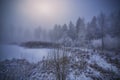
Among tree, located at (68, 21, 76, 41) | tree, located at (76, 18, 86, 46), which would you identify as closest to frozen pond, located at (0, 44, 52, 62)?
tree, located at (68, 21, 76, 41)

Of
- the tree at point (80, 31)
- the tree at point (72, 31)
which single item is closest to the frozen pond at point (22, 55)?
the tree at point (72, 31)

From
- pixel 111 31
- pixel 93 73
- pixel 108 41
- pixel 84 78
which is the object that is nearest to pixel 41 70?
pixel 84 78

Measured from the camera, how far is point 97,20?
1528 centimetres

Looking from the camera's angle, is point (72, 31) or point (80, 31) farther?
point (72, 31)

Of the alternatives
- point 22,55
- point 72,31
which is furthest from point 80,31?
point 22,55

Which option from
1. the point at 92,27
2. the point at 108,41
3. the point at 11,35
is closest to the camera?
the point at 108,41

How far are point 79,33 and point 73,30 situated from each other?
134 cm

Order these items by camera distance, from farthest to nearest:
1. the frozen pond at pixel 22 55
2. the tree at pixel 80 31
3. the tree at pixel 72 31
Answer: the tree at pixel 72 31 < the tree at pixel 80 31 < the frozen pond at pixel 22 55

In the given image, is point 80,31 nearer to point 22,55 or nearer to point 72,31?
point 72,31

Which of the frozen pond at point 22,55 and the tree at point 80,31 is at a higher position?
the tree at point 80,31

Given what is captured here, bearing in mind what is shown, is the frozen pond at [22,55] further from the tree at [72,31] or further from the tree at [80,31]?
the tree at [80,31]

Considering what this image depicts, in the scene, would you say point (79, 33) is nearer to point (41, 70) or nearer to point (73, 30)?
point (73, 30)

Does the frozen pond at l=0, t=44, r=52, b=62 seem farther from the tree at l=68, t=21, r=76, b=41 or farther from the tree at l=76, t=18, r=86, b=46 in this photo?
the tree at l=76, t=18, r=86, b=46

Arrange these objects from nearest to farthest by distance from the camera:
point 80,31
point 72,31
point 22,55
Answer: point 22,55
point 80,31
point 72,31
